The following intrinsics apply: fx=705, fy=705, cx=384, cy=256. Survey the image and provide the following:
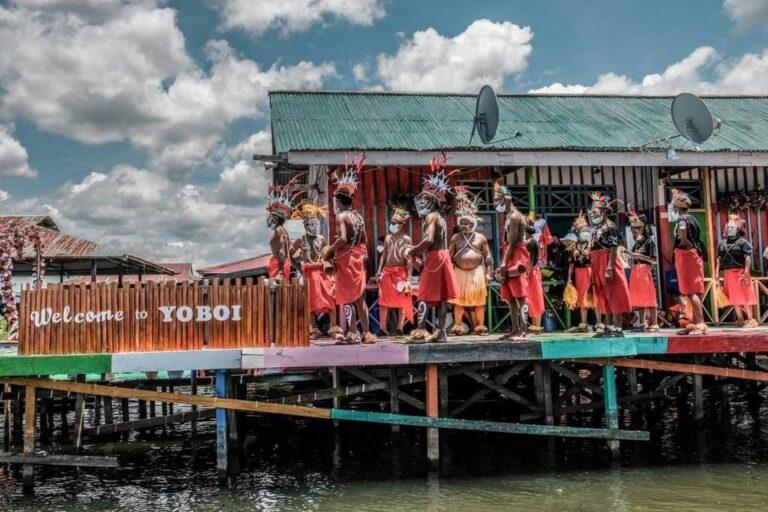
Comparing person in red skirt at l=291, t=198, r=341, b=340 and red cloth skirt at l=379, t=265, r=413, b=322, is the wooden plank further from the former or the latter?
red cloth skirt at l=379, t=265, r=413, b=322

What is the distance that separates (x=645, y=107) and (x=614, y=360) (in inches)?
337

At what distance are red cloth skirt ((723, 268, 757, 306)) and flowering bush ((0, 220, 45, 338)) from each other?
44.8 feet

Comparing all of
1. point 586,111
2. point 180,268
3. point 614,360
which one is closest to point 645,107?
point 586,111

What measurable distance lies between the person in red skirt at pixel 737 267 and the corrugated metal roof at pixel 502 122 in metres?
1.90

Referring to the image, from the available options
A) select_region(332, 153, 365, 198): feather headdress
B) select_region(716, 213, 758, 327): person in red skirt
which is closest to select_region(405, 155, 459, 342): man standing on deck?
select_region(332, 153, 365, 198): feather headdress

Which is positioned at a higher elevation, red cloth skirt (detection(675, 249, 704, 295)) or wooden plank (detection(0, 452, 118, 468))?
red cloth skirt (detection(675, 249, 704, 295))

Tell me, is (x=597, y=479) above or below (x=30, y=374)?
below

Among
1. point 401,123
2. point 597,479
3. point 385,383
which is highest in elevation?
point 401,123

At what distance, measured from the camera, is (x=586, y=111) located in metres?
15.5

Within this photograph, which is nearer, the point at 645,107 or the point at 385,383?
the point at 385,383

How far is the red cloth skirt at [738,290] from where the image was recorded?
11.7 meters

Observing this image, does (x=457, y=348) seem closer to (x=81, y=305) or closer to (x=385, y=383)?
(x=385, y=383)

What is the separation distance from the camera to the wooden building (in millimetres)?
12211

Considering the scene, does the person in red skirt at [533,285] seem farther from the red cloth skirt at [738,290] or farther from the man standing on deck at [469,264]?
the red cloth skirt at [738,290]
